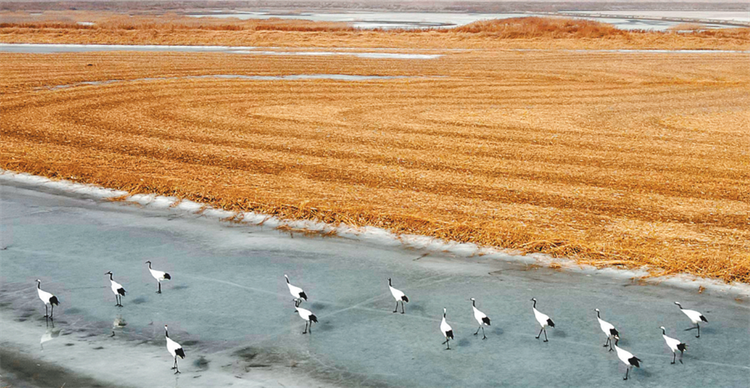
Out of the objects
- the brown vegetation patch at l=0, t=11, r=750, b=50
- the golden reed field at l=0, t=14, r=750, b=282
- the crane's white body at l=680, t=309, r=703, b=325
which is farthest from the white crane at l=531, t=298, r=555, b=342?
the brown vegetation patch at l=0, t=11, r=750, b=50

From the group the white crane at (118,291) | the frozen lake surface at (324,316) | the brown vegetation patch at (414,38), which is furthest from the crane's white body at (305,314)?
the brown vegetation patch at (414,38)

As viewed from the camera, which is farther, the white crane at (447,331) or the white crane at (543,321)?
the white crane at (543,321)

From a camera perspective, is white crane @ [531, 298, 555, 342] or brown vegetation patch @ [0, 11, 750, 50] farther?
brown vegetation patch @ [0, 11, 750, 50]

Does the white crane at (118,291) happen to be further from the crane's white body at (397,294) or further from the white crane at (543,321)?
the white crane at (543,321)

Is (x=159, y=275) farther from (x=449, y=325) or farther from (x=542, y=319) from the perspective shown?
(x=542, y=319)

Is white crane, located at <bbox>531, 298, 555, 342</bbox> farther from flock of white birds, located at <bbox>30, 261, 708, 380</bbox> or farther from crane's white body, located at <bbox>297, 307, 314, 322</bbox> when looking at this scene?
crane's white body, located at <bbox>297, 307, 314, 322</bbox>

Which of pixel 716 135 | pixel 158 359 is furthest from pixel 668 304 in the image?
pixel 716 135
